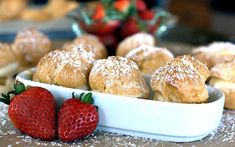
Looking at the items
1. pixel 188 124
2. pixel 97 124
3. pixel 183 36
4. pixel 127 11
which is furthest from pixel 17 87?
pixel 183 36

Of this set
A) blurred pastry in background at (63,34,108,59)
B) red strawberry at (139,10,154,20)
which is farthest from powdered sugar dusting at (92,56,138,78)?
red strawberry at (139,10,154,20)

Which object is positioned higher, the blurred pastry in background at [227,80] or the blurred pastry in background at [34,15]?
the blurred pastry in background at [34,15]

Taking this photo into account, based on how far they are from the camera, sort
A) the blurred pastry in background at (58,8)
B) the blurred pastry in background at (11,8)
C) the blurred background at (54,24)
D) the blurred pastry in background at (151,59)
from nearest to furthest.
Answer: the blurred pastry in background at (151,59), the blurred background at (54,24), the blurred pastry in background at (11,8), the blurred pastry in background at (58,8)

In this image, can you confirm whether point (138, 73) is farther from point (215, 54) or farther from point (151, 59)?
point (215, 54)

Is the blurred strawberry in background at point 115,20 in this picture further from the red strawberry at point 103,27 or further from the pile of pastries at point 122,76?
the pile of pastries at point 122,76

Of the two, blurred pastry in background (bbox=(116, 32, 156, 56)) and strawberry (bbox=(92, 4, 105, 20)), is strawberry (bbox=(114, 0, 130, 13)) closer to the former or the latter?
strawberry (bbox=(92, 4, 105, 20))

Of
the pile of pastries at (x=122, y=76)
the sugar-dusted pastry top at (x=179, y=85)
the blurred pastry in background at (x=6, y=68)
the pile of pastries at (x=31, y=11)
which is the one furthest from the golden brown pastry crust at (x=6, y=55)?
the pile of pastries at (x=31, y=11)
